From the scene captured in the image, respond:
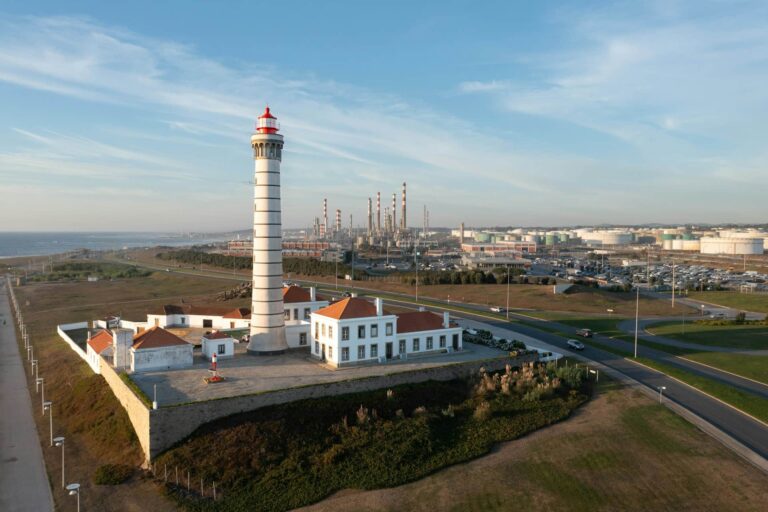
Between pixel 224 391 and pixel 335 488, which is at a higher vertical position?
pixel 224 391

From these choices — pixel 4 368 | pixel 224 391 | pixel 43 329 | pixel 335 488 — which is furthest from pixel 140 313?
pixel 335 488

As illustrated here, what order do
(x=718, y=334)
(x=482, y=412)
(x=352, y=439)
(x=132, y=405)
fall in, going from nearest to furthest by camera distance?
(x=352, y=439)
(x=132, y=405)
(x=482, y=412)
(x=718, y=334)

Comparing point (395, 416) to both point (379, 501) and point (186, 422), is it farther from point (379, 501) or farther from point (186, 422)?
point (186, 422)

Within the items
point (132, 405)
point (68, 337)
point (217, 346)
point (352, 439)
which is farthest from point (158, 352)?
point (68, 337)

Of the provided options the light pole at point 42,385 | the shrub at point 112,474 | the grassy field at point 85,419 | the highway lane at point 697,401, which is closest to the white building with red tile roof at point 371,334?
the highway lane at point 697,401

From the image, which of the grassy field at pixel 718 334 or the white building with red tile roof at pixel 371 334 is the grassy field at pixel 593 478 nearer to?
the white building with red tile roof at pixel 371 334

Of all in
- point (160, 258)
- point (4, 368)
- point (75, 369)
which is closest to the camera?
point (75, 369)

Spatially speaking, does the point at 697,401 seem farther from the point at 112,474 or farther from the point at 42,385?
the point at 42,385
